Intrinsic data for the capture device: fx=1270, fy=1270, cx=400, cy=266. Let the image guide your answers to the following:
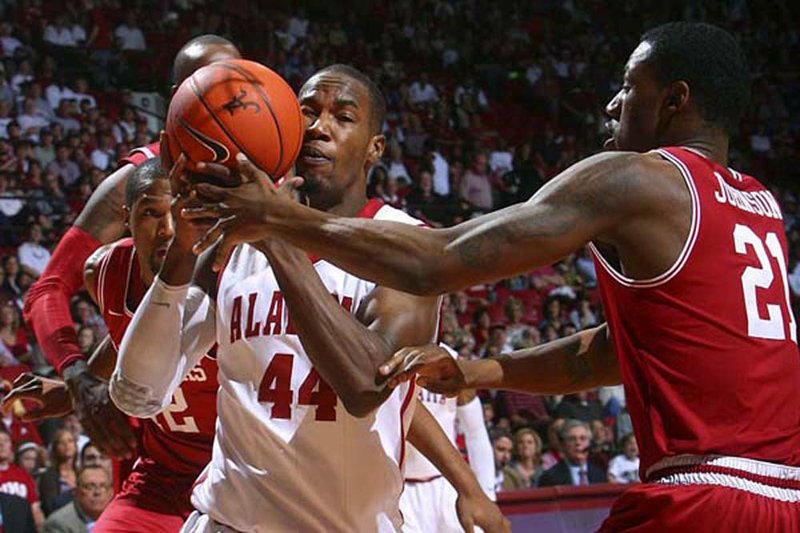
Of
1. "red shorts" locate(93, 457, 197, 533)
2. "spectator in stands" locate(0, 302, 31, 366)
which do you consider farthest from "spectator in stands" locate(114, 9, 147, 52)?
"red shorts" locate(93, 457, 197, 533)

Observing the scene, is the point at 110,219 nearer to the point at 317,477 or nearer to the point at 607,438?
the point at 317,477

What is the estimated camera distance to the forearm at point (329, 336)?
307 centimetres

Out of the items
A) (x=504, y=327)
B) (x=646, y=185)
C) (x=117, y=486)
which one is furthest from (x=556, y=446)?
(x=646, y=185)

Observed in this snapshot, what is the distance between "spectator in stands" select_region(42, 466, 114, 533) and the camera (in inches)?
282

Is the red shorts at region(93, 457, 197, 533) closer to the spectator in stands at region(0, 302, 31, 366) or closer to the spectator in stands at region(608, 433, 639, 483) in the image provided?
the spectator in stands at region(0, 302, 31, 366)

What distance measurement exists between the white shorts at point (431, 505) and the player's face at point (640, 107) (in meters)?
3.43

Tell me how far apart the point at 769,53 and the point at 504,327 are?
11.3 meters

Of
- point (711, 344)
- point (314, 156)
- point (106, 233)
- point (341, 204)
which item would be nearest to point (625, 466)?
point (106, 233)

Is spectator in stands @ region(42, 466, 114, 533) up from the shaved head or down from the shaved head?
down

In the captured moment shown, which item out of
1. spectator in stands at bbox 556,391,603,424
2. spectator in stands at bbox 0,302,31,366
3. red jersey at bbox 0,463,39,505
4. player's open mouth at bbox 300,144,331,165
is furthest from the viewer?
spectator in stands at bbox 556,391,603,424

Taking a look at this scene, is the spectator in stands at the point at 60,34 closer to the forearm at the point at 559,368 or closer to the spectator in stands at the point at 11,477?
the spectator in stands at the point at 11,477

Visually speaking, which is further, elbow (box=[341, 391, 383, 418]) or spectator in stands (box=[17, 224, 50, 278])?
spectator in stands (box=[17, 224, 50, 278])

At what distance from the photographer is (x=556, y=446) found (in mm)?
10375

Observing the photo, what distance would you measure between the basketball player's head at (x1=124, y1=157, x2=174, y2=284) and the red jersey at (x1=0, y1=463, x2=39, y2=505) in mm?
4332
